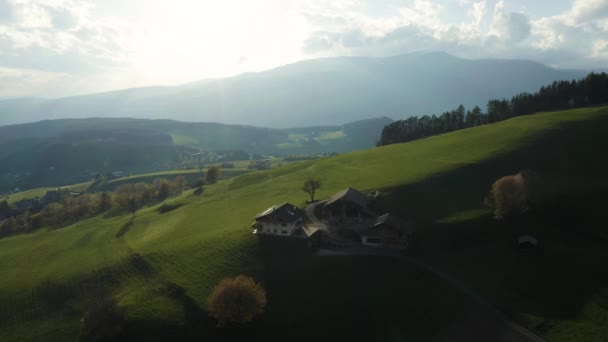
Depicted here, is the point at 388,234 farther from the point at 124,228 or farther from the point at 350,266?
the point at 124,228

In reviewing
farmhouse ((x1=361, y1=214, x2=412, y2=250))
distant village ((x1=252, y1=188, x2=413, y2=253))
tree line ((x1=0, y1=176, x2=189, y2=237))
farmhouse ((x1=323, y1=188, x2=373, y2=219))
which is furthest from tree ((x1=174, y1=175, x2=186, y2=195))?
farmhouse ((x1=361, y1=214, x2=412, y2=250))

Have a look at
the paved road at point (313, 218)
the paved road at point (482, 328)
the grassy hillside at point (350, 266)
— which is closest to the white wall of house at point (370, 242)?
the grassy hillside at point (350, 266)

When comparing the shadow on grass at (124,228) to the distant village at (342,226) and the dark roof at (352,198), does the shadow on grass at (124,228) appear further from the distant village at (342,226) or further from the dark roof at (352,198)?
the dark roof at (352,198)

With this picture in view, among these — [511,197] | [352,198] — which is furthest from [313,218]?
[511,197]

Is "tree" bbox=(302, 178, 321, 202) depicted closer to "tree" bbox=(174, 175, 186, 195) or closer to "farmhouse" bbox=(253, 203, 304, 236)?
"farmhouse" bbox=(253, 203, 304, 236)

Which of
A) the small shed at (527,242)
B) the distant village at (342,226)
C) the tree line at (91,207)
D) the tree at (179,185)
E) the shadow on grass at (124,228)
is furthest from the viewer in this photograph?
the tree at (179,185)
